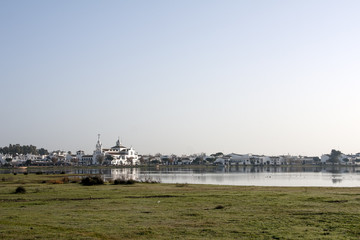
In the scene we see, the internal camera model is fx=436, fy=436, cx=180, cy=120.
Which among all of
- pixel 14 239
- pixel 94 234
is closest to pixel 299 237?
pixel 94 234

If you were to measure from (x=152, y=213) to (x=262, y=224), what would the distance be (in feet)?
20.4

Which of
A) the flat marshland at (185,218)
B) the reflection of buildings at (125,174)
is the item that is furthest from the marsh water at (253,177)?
the flat marshland at (185,218)

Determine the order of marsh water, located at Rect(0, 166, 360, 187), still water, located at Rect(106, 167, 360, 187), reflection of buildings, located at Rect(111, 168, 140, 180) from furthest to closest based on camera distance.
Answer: reflection of buildings, located at Rect(111, 168, 140, 180)
marsh water, located at Rect(0, 166, 360, 187)
still water, located at Rect(106, 167, 360, 187)

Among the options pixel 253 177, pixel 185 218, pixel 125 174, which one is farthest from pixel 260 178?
pixel 185 218

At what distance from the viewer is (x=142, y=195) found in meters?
31.9

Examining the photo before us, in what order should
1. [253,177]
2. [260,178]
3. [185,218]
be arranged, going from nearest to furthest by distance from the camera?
[185,218]
[260,178]
[253,177]

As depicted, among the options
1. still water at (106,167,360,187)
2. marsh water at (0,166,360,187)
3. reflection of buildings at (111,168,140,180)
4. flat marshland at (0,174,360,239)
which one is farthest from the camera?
reflection of buildings at (111,168,140,180)

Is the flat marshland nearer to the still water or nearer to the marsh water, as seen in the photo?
the marsh water

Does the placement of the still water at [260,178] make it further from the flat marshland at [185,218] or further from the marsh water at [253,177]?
the flat marshland at [185,218]

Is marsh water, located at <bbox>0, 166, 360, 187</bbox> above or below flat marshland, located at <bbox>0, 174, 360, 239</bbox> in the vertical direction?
below

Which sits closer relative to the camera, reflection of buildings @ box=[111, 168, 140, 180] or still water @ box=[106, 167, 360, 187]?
still water @ box=[106, 167, 360, 187]

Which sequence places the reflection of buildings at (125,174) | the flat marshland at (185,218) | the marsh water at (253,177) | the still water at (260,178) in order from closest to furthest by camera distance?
1. the flat marshland at (185,218)
2. the still water at (260,178)
3. the marsh water at (253,177)
4. the reflection of buildings at (125,174)

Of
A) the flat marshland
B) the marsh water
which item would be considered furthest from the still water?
the flat marshland

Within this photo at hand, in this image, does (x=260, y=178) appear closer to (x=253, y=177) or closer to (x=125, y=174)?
(x=253, y=177)
